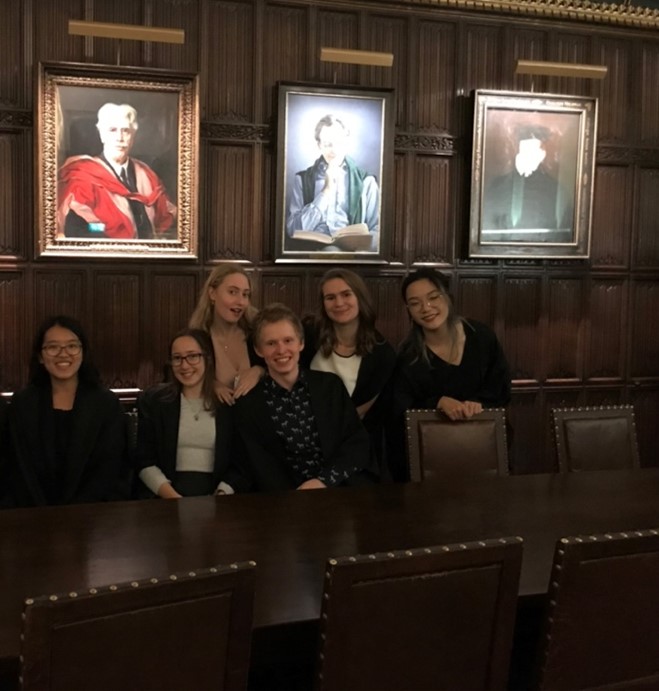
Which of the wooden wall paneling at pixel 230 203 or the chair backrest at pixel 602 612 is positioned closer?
the chair backrest at pixel 602 612

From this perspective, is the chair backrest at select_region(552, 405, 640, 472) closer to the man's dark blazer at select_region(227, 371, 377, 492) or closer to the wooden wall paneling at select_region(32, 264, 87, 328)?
the man's dark blazer at select_region(227, 371, 377, 492)

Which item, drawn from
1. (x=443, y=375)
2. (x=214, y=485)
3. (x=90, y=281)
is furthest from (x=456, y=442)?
(x=90, y=281)

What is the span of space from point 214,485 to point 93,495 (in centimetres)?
50

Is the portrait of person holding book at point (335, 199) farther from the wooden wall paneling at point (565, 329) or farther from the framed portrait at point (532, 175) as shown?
the wooden wall paneling at point (565, 329)

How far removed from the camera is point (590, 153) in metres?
5.96

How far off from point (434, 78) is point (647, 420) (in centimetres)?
288

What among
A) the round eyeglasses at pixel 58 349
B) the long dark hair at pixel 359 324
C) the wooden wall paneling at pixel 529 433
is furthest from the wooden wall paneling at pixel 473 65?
the round eyeglasses at pixel 58 349

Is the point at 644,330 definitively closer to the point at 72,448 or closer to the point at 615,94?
the point at 615,94

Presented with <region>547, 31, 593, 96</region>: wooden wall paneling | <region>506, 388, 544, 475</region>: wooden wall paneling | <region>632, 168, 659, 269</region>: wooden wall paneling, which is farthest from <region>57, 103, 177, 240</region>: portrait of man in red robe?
<region>632, 168, 659, 269</region>: wooden wall paneling

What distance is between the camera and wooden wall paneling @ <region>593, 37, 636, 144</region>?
19.8ft

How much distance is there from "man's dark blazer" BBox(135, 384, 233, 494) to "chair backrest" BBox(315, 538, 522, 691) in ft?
5.72

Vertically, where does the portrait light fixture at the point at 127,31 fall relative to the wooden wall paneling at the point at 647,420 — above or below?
above

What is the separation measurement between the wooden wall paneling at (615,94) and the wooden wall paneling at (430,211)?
120 cm

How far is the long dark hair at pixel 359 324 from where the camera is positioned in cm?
400
